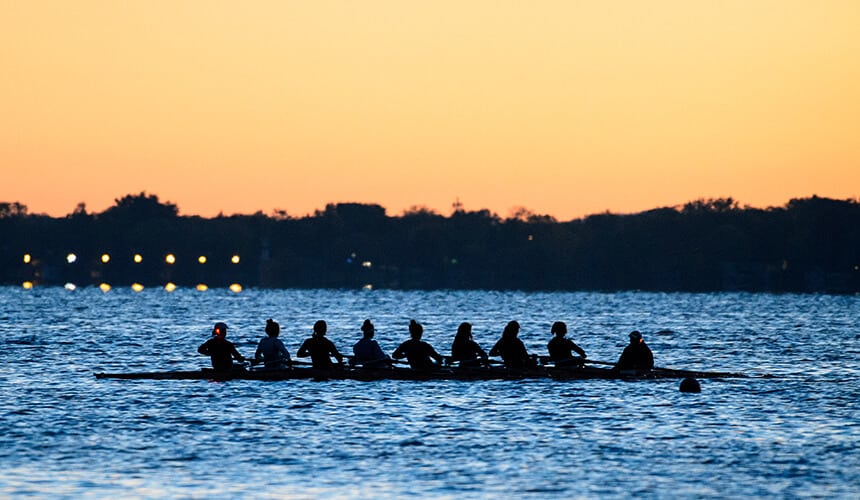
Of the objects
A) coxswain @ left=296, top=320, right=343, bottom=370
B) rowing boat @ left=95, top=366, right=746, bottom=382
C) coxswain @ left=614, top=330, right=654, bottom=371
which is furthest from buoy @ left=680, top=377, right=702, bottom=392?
coxswain @ left=296, top=320, right=343, bottom=370

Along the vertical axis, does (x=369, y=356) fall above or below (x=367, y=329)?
below

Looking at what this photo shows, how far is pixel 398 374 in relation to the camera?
36.6 metres

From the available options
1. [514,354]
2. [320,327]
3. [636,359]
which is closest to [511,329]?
Answer: [514,354]

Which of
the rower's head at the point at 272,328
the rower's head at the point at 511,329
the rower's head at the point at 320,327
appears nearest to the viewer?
the rower's head at the point at 320,327

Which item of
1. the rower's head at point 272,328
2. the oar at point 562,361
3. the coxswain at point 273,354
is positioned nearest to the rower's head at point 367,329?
the coxswain at point 273,354

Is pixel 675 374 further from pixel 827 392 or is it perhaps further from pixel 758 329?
pixel 758 329

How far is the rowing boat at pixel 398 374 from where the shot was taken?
36.1 m

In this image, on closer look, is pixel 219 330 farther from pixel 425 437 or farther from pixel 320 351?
pixel 425 437

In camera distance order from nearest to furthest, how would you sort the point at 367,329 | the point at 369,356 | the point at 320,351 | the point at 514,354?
1. the point at 367,329
2. the point at 320,351
3. the point at 369,356
4. the point at 514,354

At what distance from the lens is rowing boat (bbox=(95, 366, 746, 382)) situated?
118 feet

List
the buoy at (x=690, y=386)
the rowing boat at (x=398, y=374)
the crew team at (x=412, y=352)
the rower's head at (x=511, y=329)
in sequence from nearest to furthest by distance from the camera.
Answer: the crew team at (x=412, y=352), the rower's head at (x=511, y=329), the rowing boat at (x=398, y=374), the buoy at (x=690, y=386)

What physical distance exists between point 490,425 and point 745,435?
5167mm

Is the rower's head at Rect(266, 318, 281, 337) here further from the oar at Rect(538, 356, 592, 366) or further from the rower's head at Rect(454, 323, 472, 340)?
the oar at Rect(538, 356, 592, 366)

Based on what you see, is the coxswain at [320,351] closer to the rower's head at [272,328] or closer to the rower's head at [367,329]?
the rower's head at [367,329]
